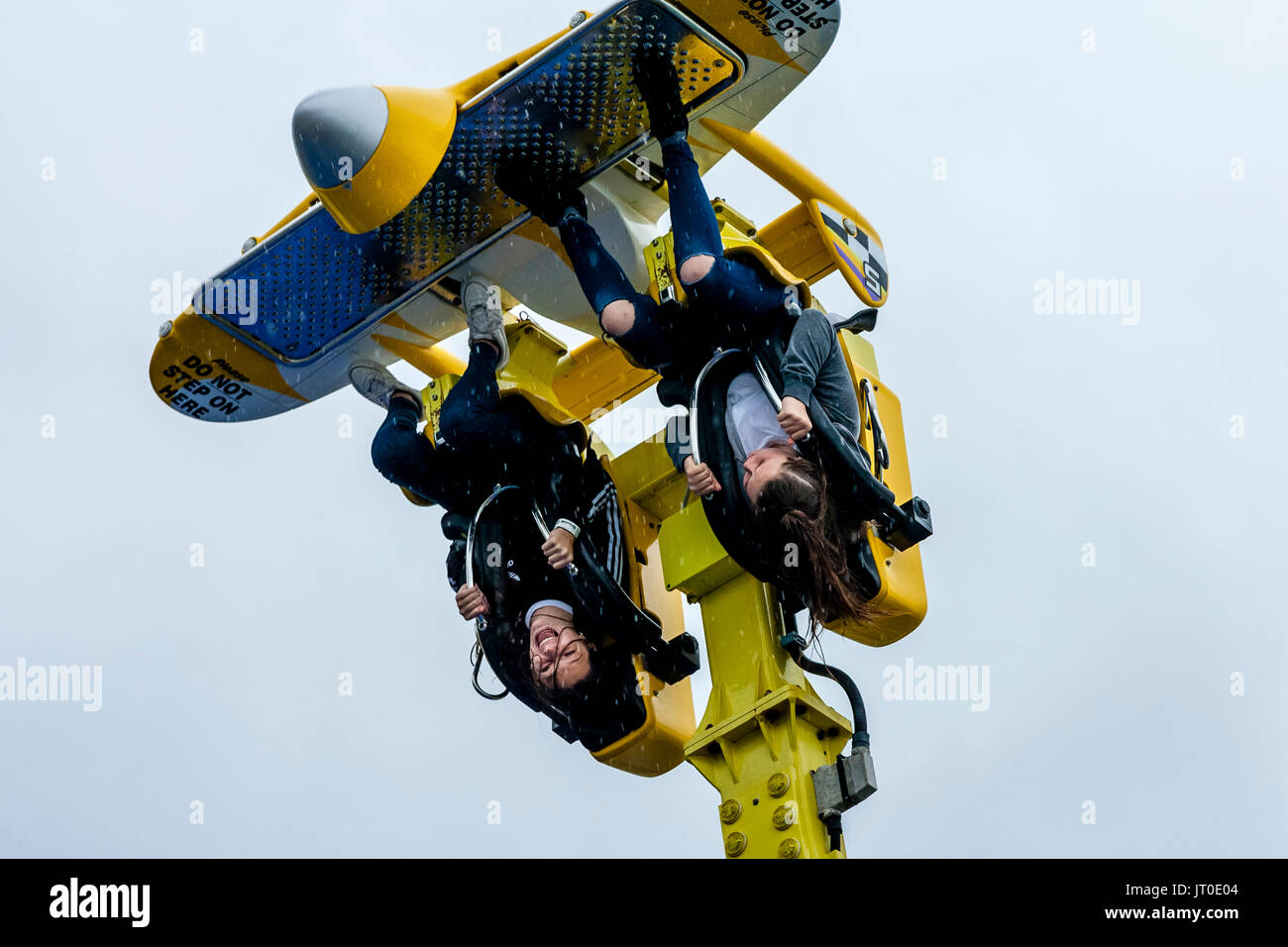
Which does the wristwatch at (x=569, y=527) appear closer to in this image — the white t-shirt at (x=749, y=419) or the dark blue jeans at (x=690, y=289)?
the dark blue jeans at (x=690, y=289)

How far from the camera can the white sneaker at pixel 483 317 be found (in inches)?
476

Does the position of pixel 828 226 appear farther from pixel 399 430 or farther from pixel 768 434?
pixel 399 430

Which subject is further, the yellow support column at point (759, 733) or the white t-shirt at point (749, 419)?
the white t-shirt at point (749, 419)

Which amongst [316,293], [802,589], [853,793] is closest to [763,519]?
[802,589]

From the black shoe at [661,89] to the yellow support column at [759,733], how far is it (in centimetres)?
245

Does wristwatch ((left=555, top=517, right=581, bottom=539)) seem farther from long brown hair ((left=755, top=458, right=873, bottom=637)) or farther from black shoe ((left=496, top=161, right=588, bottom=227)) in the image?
black shoe ((left=496, top=161, right=588, bottom=227))

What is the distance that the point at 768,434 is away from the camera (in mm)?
10922

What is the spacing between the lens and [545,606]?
1187 cm

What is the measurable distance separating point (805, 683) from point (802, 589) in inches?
27.3

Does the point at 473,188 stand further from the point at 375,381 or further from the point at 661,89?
the point at 375,381

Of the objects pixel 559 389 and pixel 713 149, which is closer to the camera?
pixel 713 149

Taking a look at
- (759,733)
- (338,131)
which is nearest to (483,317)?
(338,131)

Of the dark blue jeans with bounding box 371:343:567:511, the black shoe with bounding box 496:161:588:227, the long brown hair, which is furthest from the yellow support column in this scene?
the black shoe with bounding box 496:161:588:227

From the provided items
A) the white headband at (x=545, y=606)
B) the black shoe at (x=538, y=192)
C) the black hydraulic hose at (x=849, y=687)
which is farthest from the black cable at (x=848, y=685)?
the black shoe at (x=538, y=192)
